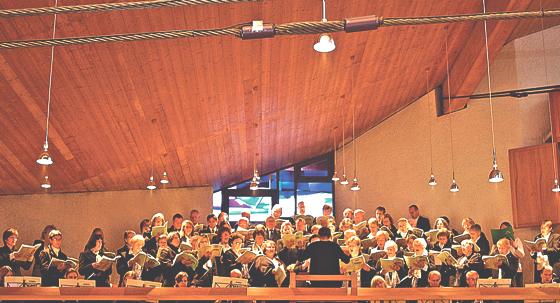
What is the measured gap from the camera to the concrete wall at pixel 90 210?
421 inches

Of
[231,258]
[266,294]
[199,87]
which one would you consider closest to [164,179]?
[199,87]

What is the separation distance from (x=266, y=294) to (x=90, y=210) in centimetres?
707

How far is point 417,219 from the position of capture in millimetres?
11781

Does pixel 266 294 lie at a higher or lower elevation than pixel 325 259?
lower

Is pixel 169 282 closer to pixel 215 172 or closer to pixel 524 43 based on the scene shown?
pixel 215 172

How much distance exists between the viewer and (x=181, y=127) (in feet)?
31.7

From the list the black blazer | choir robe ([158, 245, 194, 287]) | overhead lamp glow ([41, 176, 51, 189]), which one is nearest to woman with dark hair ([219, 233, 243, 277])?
choir robe ([158, 245, 194, 287])

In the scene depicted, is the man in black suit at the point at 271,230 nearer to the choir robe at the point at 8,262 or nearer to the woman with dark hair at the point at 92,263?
the woman with dark hair at the point at 92,263

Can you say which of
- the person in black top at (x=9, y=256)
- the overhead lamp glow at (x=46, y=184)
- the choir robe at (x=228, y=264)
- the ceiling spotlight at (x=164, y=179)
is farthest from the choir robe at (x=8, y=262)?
the ceiling spotlight at (x=164, y=179)

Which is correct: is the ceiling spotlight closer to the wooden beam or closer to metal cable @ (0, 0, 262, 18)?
the wooden beam

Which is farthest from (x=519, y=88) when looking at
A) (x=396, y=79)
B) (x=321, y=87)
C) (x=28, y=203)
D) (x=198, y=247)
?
(x=28, y=203)

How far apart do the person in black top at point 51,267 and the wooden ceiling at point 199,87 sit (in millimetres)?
1326

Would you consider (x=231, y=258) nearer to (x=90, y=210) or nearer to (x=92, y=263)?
(x=92, y=263)

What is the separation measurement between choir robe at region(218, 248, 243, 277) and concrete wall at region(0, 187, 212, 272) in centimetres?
425
